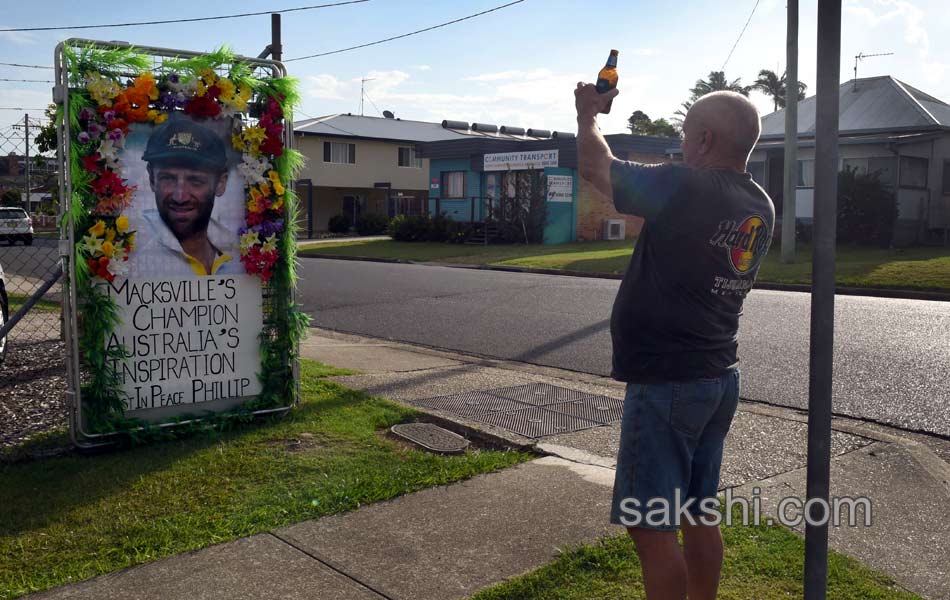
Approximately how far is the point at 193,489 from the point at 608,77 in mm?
3129

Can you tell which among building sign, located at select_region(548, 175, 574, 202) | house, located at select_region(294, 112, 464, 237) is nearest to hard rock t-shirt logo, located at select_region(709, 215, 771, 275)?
building sign, located at select_region(548, 175, 574, 202)

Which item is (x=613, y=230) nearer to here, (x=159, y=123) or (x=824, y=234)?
(x=159, y=123)

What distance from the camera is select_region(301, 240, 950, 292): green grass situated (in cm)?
1692

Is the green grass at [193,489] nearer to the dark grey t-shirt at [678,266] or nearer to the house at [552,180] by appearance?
the dark grey t-shirt at [678,266]

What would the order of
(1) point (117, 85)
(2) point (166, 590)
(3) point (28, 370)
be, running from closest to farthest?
(2) point (166, 590)
(1) point (117, 85)
(3) point (28, 370)

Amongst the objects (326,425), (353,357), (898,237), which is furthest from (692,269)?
(898,237)

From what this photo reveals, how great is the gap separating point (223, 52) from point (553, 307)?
857 cm

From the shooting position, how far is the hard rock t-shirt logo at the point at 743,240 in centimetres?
263

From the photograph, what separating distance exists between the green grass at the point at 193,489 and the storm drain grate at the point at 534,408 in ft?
2.36

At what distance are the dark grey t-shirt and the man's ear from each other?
11.9ft

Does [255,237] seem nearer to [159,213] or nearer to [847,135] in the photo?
[159,213]

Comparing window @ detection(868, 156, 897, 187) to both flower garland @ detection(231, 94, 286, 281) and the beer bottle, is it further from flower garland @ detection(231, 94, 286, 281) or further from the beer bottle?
the beer bottle

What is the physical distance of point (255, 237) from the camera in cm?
573

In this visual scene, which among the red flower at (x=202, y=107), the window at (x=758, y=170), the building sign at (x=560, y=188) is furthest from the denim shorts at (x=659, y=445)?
the building sign at (x=560, y=188)
